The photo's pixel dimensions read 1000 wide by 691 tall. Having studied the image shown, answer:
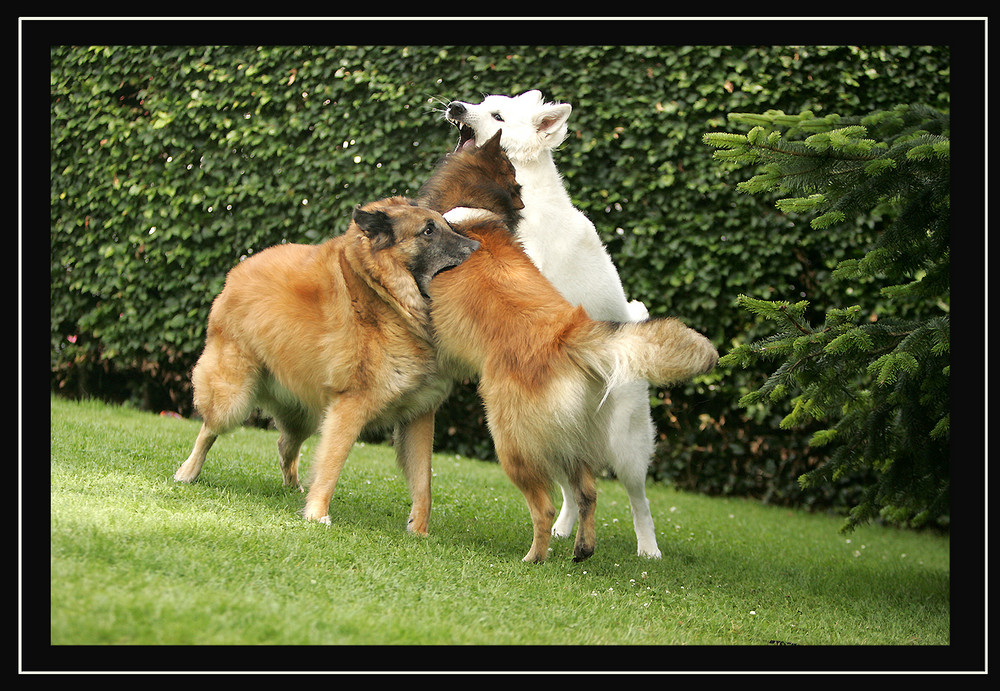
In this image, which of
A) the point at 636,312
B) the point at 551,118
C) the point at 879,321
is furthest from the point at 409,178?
the point at 879,321

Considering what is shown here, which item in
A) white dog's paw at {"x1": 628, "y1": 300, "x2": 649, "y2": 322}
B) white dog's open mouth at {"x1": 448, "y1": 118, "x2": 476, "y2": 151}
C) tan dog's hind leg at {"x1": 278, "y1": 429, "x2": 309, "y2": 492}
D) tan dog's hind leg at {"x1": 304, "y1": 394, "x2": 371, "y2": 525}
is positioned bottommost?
tan dog's hind leg at {"x1": 278, "y1": 429, "x2": 309, "y2": 492}

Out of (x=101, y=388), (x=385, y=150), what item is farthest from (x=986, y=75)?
(x=101, y=388)

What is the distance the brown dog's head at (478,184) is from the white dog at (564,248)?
0.61 ft

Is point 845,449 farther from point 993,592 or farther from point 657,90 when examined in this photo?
point 657,90

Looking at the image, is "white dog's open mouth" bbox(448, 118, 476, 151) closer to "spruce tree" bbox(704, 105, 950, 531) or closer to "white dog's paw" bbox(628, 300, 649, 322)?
"white dog's paw" bbox(628, 300, 649, 322)

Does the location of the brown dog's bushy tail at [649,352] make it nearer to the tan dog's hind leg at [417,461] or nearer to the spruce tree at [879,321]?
the spruce tree at [879,321]

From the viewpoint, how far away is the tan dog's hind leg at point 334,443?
145 inches

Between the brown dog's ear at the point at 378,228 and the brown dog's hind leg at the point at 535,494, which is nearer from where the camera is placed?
the brown dog's hind leg at the point at 535,494

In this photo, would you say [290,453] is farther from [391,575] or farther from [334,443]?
[391,575]

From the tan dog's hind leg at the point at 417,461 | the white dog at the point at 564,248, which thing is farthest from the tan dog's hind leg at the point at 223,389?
the white dog at the point at 564,248

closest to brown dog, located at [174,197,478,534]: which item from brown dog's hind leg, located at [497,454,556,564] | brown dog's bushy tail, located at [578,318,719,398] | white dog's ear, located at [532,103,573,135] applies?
brown dog's hind leg, located at [497,454,556,564]

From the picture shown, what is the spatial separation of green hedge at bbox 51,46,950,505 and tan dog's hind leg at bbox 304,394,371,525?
3.26 meters

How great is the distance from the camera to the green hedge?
6227mm
